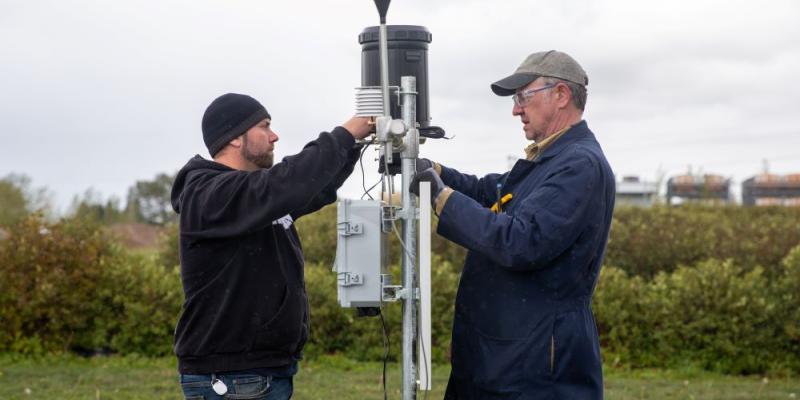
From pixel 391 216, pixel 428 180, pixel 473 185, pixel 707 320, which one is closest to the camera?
pixel 428 180

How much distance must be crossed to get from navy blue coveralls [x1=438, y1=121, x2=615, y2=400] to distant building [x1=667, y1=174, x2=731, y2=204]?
2007cm

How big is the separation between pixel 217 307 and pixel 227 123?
2.56 feet

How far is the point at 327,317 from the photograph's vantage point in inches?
410

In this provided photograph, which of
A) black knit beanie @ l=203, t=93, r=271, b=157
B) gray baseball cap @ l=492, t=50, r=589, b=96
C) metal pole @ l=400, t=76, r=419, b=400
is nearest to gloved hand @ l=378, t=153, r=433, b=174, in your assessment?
metal pole @ l=400, t=76, r=419, b=400

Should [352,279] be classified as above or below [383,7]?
below

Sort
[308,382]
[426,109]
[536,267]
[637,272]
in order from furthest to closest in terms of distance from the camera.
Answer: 1. [637,272]
2. [308,382]
3. [426,109]
4. [536,267]

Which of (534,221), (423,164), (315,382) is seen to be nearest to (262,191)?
(423,164)

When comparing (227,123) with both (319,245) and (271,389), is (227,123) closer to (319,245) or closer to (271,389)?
(271,389)

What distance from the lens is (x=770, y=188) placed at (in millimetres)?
27781

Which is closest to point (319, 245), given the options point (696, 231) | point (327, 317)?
point (327, 317)

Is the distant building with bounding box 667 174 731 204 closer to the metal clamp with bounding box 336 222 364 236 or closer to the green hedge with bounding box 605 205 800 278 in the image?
the green hedge with bounding box 605 205 800 278

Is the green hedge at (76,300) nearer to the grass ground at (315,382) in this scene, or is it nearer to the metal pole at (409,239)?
the grass ground at (315,382)

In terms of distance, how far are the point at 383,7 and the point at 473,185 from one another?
1306mm

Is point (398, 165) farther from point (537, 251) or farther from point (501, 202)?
point (537, 251)
